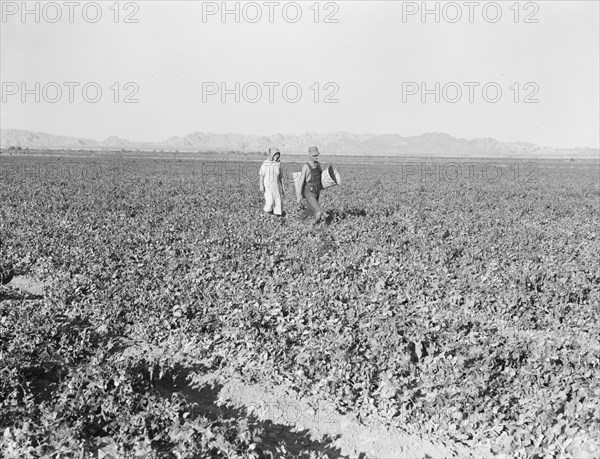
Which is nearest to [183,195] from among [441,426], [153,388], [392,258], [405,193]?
[405,193]

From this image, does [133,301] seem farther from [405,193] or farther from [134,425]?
[405,193]

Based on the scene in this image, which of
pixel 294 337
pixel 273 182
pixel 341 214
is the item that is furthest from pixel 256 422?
pixel 341 214

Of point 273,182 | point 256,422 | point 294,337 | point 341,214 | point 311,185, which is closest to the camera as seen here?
point 256,422

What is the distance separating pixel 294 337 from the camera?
5453 mm

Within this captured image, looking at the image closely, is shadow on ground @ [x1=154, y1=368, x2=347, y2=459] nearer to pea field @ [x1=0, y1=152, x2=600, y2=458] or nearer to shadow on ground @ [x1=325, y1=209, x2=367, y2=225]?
pea field @ [x1=0, y1=152, x2=600, y2=458]

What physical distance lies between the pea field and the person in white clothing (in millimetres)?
1024

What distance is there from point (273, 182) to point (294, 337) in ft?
21.5

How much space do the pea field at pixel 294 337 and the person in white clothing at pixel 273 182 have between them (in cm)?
102

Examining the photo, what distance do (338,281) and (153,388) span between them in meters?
3.36

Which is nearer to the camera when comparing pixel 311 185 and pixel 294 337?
pixel 294 337

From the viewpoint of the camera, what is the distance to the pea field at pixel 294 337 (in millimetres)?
3873

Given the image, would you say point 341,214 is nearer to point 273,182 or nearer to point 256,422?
point 273,182

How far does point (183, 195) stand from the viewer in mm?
18688

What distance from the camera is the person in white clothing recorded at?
11.5m
